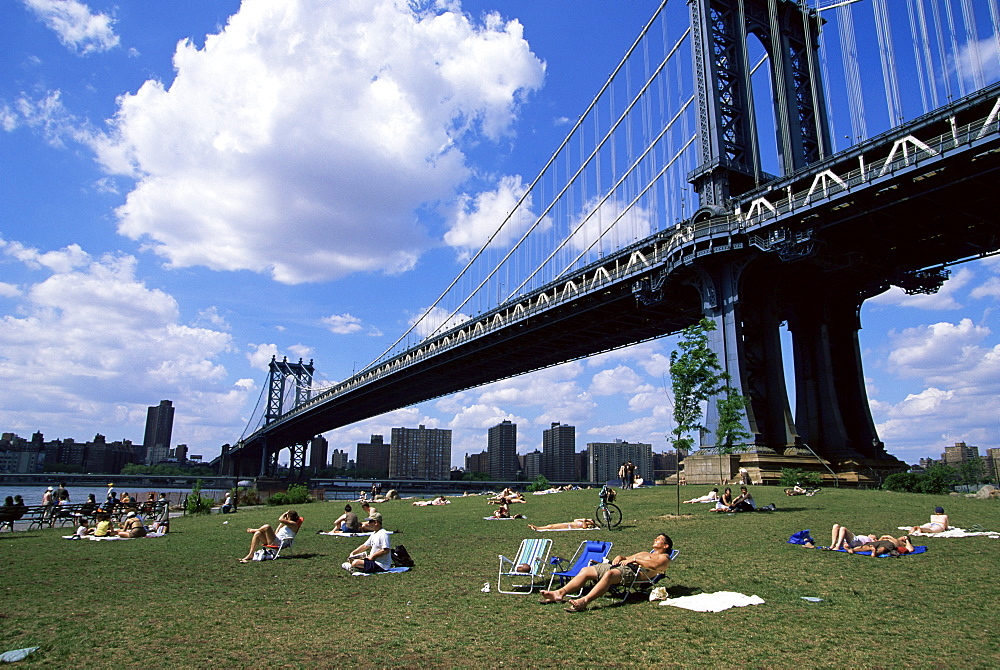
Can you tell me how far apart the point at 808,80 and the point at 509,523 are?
118ft

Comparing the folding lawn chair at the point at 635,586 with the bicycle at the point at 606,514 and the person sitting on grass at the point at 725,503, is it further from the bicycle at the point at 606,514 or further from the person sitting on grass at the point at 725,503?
the person sitting on grass at the point at 725,503

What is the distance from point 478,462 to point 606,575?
158 meters

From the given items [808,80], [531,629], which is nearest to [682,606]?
[531,629]

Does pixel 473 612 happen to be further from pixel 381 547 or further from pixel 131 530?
pixel 131 530

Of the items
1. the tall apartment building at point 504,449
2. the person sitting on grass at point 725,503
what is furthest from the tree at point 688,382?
the tall apartment building at point 504,449

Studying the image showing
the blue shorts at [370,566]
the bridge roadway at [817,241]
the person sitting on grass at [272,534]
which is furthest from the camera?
the bridge roadway at [817,241]

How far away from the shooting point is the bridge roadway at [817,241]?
24297 mm

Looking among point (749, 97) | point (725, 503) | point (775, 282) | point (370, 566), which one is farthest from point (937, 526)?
point (749, 97)

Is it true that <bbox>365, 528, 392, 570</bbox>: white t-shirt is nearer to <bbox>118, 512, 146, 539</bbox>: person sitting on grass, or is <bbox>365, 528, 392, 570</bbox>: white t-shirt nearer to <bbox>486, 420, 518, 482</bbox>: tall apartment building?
<bbox>118, 512, 146, 539</bbox>: person sitting on grass

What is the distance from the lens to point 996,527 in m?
12.6

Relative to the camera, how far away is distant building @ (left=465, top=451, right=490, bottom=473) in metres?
157

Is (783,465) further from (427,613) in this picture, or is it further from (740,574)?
(427,613)

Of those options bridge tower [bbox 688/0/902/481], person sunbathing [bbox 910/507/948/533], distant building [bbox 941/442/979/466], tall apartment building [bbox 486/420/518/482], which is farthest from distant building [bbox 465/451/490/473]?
person sunbathing [bbox 910/507/948/533]

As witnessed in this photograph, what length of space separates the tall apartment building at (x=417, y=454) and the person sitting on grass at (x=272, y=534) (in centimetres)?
15065
